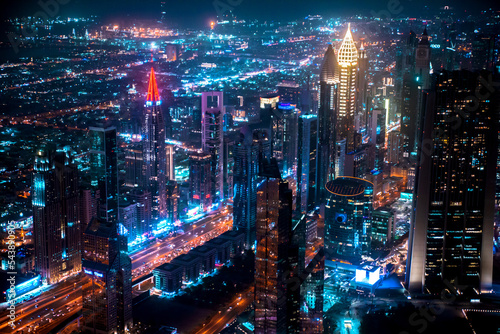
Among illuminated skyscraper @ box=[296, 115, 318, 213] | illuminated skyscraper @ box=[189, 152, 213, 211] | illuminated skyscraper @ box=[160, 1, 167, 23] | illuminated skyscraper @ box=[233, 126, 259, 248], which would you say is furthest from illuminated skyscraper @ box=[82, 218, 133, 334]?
illuminated skyscraper @ box=[189, 152, 213, 211]

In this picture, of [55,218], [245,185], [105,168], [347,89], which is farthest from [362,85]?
[55,218]

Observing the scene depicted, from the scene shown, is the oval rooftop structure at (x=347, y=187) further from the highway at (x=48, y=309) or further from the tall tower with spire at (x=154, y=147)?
the highway at (x=48, y=309)

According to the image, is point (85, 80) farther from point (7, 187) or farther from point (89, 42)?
point (7, 187)

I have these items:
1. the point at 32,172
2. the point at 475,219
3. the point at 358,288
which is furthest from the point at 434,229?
the point at 32,172

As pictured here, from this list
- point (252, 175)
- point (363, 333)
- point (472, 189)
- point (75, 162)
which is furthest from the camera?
point (252, 175)

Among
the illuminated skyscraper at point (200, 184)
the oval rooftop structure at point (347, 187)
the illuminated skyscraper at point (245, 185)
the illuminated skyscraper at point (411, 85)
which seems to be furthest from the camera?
the illuminated skyscraper at point (411, 85)

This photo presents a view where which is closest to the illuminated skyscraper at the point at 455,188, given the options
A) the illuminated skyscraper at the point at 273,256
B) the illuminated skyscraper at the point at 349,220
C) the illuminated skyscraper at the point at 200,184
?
the illuminated skyscraper at the point at 349,220

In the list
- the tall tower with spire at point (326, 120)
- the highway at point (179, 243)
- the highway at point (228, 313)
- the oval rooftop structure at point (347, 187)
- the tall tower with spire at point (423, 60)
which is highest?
the tall tower with spire at point (423, 60)
